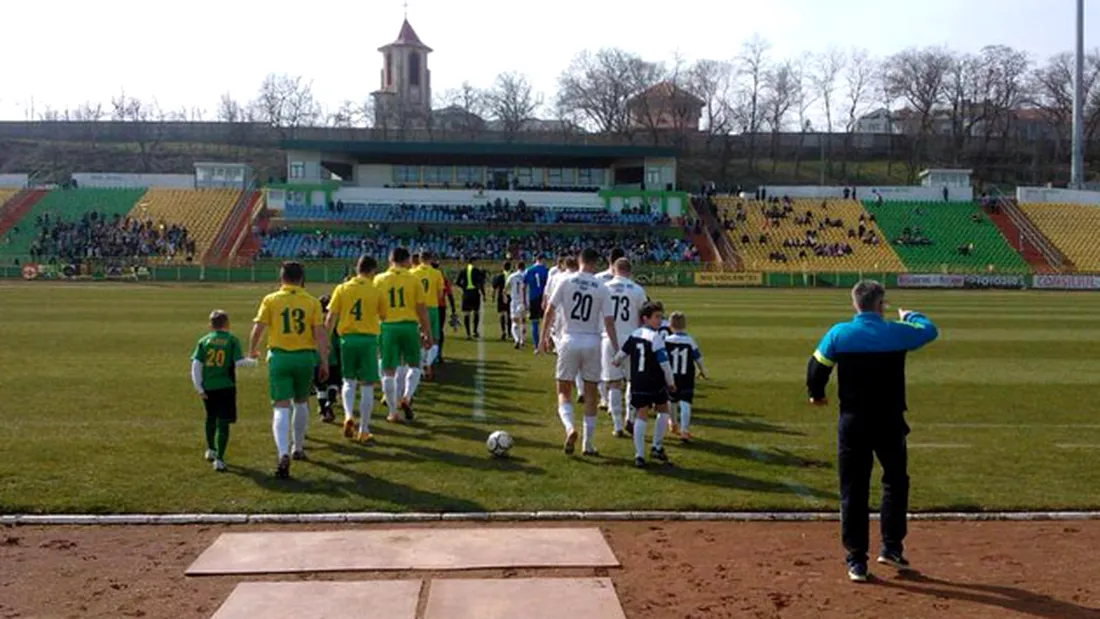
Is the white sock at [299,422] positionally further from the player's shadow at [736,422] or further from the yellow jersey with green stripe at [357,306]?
the player's shadow at [736,422]

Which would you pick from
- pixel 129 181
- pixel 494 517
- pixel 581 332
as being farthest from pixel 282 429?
pixel 129 181

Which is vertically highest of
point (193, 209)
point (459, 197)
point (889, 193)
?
point (889, 193)

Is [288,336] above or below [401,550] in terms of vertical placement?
above

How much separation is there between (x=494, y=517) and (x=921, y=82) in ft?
346

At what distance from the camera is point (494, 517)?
8656 mm

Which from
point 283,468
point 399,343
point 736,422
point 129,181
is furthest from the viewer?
point 129,181

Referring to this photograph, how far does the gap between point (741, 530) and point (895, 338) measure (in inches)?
86.1

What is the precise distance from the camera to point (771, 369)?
754 inches

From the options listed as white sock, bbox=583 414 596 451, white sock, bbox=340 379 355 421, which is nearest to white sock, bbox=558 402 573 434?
white sock, bbox=583 414 596 451

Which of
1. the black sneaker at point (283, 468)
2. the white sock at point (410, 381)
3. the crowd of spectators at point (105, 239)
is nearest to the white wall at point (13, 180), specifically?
the crowd of spectators at point (105, 239)

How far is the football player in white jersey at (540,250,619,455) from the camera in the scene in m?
11.0

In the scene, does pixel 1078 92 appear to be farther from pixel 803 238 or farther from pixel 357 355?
pixel 357 355

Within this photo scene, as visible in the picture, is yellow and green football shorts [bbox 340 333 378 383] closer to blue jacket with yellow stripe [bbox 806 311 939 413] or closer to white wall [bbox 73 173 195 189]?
blue jacket with yellow stripe [bbox 806 311 939 413]

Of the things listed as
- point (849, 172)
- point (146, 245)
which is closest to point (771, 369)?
point (146, 245)
